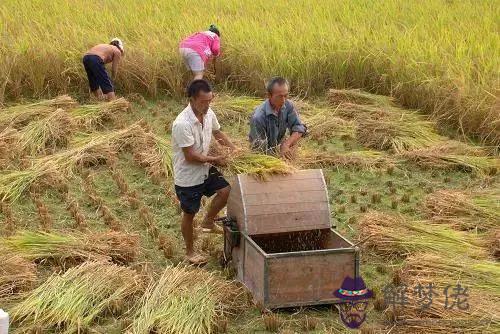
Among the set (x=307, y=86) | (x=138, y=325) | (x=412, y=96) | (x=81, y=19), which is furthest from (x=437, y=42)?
(x=138, y=325)

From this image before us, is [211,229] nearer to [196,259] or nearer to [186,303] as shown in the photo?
[196,259]

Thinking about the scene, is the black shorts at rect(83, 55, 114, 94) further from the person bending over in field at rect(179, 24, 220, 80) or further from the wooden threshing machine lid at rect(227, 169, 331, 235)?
the wooden threshing machine lid at rect(227, 169, 331, 235)

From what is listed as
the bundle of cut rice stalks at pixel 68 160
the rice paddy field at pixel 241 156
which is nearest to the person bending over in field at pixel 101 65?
the rice paddy field at pixel 241 156

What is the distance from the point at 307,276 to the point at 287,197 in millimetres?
512

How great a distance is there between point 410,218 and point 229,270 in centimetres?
164

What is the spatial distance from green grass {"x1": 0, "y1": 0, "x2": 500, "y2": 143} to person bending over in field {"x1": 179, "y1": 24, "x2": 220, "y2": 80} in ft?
1.38

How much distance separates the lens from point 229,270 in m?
4.91

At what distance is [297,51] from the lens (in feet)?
31.8

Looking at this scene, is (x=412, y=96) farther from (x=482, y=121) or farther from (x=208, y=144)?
(x=208, y=144)

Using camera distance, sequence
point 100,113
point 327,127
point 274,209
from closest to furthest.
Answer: point 274,209 < point 327,127 < point 100,113

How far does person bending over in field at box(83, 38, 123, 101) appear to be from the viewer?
8852 millimetres

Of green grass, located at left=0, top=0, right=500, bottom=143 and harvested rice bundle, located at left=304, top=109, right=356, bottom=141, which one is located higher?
green grass, located at left=0, top=0, right=500, bottom=143

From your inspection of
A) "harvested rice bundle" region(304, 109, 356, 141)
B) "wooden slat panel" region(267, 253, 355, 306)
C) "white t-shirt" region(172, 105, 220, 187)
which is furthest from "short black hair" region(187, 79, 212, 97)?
"harvested rice bundle" region(304, 109, 356, 141)

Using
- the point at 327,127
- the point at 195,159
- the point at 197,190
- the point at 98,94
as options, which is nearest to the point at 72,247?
the point at 197,190
